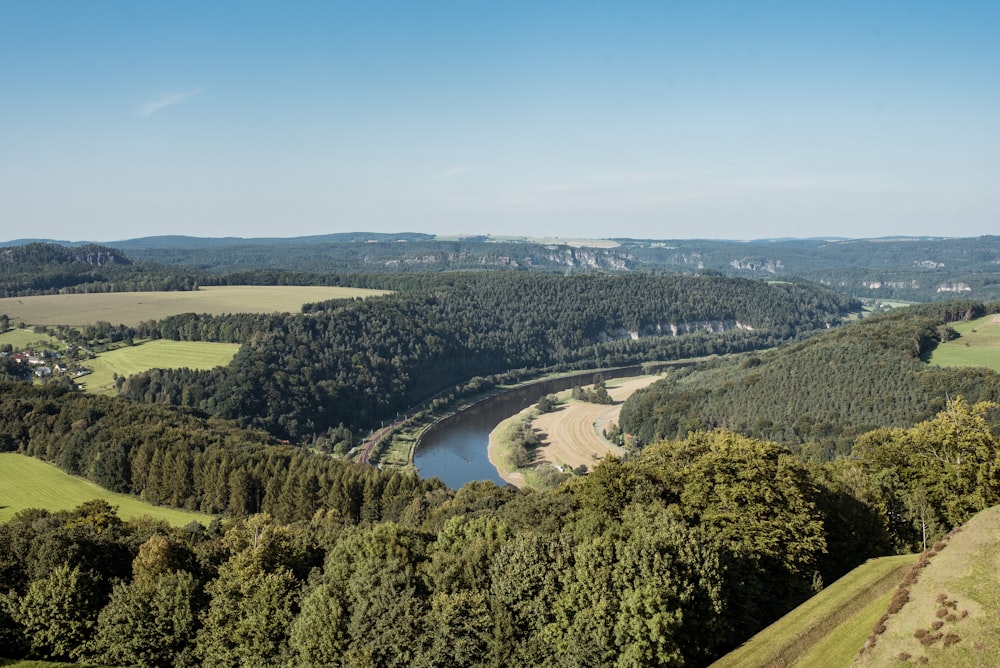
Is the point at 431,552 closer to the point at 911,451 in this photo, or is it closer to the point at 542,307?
the point at 911,451

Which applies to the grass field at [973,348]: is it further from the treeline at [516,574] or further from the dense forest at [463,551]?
the treeline at [516,574]

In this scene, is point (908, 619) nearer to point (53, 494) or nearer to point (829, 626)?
point (829, 626)

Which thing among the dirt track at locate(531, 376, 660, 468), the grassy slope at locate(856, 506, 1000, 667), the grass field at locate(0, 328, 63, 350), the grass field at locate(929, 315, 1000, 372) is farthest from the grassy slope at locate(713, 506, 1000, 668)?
the grass field at locate(0, 328, 63, 350)

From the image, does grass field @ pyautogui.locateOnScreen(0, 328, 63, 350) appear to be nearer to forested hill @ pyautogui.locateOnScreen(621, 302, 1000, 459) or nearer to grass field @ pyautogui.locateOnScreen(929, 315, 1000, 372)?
forested hill @ pyautogui.locateOnScreen(621, 302, 1000, 459)

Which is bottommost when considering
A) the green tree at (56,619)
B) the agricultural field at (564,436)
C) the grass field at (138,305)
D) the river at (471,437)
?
the river at (471,437)

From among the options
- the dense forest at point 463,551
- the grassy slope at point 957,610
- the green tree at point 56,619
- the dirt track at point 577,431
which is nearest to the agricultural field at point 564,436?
the dirt track at point 577,431

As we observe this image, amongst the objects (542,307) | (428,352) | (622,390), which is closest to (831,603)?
(622,390)
